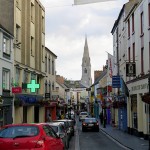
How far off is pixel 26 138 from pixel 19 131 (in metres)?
0.49

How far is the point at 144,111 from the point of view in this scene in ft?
92.1

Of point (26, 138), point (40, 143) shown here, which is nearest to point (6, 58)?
point (26, 138)

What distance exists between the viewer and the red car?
11.0 m

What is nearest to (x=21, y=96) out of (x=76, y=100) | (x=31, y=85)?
(x=31, y=85)

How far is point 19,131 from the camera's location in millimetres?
11531

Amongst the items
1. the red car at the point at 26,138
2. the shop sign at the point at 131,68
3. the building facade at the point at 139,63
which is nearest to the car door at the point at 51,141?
the red car at the point at 26,138

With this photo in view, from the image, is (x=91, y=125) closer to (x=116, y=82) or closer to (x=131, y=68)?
(x=116, y=82)

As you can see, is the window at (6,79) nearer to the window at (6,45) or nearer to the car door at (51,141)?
the window at (6,45)

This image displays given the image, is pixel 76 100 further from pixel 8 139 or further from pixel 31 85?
pixel 8 139

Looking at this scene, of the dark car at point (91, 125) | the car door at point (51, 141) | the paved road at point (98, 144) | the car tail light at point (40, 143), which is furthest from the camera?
the dark car at point (91, 125)

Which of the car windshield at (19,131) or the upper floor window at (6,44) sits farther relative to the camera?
the upper floor window at (6,44)

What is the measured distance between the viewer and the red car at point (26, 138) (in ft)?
36.2

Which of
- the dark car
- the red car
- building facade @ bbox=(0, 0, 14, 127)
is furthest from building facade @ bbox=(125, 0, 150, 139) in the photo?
the red car

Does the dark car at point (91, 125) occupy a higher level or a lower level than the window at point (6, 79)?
lower
